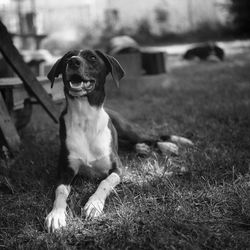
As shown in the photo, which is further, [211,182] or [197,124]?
[197,124]

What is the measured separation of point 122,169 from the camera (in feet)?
10.5

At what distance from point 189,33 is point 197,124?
46.3 ft

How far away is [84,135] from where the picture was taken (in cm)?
310

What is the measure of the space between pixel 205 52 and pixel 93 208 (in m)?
9.94

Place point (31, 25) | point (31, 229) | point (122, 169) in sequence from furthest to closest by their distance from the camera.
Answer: point (31, 25) < point (122, 169) < point (31, 229)

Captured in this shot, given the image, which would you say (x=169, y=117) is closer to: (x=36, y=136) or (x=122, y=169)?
(x=36, y=136)

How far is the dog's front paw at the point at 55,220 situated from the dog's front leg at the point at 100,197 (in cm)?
16

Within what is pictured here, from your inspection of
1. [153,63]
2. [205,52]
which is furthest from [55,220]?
[205,52]

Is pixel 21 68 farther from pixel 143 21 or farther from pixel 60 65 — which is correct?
pixel 143 21

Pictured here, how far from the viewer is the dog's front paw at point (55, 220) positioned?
7.80 feet

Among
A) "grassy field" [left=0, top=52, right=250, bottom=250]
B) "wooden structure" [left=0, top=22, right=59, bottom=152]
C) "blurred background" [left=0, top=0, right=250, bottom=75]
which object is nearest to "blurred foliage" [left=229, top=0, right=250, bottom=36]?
"blurred background" [left=0, top=0, right=250, bottom=75]

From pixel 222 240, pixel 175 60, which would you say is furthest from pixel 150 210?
pixel 175 60

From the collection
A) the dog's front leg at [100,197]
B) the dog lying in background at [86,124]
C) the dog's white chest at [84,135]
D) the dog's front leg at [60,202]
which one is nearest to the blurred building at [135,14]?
the dog lying in background at [86,124]

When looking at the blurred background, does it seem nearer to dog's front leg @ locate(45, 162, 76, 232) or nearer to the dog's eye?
the dog's eye
